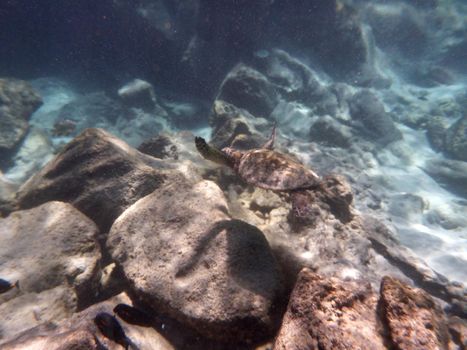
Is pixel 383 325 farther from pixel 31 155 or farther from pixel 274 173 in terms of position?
pixel 31 155

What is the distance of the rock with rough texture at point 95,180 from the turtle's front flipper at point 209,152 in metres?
1.56

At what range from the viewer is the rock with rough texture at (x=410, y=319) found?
2086 millimetres

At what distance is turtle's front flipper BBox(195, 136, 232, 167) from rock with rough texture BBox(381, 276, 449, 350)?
226 cm

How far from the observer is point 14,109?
10945 millimetres

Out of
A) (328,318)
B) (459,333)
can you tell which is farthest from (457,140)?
(328,318)

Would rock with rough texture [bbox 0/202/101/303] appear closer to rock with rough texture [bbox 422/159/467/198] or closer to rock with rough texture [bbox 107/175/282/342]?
rock with rough texture [bbox 107/175/282/342]

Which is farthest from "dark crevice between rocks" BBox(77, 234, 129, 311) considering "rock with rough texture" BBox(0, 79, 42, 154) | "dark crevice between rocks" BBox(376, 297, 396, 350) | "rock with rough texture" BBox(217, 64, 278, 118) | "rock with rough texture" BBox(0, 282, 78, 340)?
"rock with rough texture" BBox(217, 64, 278, 118)

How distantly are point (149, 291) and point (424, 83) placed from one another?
2164 cm

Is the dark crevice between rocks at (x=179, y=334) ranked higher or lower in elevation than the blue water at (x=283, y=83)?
lower

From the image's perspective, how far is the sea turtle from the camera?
357cm

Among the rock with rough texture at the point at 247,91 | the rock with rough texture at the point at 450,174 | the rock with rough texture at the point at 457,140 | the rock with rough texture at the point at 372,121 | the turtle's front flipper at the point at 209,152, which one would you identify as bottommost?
the turtle's front flipper at the point at 209,152

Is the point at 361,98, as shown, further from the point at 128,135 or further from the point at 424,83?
the point at 128,135

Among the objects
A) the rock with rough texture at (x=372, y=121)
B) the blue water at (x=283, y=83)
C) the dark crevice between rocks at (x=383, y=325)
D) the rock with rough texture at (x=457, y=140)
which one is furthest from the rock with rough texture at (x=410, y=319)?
the rock with rough texture at (x=457, y=140)

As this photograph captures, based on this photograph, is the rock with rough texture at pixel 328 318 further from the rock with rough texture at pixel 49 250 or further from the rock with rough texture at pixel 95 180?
the rock with rough texture at pixel 95 180
